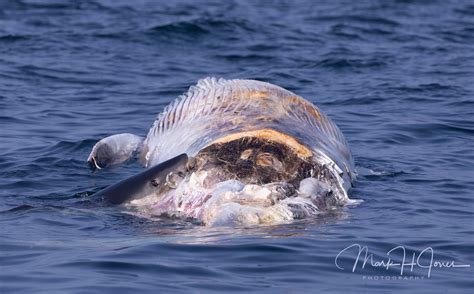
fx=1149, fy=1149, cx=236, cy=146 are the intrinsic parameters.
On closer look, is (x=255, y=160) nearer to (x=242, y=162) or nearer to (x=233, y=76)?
(x=242, y=162)

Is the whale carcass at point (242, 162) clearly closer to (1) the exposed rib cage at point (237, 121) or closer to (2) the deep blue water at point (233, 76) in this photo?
(1) the exposed rib cage at point (237, 121)

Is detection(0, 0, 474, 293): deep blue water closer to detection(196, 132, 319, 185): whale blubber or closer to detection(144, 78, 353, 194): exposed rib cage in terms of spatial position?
detection(144, 78, 353, 194): exposed rib cage

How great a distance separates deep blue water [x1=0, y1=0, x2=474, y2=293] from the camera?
7.09 meters

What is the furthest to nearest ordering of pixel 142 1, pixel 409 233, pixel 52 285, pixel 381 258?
pixel 142 1 → pixel 409 233 → pixel 381 258 → pixel 52 285

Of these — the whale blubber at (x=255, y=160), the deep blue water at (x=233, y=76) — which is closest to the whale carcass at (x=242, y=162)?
the whale blubber at (x=255, y=160)

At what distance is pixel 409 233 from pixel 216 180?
4.89 ft

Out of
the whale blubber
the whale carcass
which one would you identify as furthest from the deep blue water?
the whale blubber

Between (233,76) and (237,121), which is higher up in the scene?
(237,121)

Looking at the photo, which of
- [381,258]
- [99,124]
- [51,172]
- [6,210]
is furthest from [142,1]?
[381,258]

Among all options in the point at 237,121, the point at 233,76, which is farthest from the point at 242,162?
the point at 233,76

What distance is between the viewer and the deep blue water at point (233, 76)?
23.3 ft

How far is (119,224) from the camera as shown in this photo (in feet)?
27.0

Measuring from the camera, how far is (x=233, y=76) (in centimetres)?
1556

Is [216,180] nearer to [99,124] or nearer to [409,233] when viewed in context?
[409,233]
